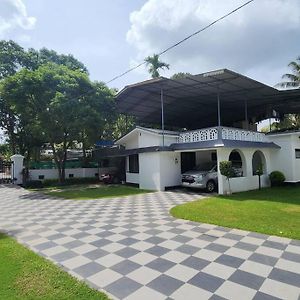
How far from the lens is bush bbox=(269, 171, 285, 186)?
1645cm

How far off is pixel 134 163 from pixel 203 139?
21.2 feet

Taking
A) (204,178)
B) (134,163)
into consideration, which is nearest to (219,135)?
(204,178)

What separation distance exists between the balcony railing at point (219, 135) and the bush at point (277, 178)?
219cm

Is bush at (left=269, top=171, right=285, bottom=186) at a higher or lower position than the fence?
lower

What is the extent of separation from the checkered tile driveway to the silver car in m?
6.00

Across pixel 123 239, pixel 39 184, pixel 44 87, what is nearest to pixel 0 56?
pixel 44 87

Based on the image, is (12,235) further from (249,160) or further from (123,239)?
Answer: (249,160)

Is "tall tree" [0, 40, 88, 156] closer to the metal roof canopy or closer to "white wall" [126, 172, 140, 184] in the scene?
the metal roof canopy

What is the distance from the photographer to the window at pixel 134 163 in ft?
62.8

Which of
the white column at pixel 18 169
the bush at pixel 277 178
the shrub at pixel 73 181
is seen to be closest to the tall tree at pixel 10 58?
the white column at pixel 18 169

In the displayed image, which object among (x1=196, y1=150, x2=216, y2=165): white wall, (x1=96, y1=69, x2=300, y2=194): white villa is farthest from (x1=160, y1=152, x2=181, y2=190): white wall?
(x1=196, y1=150, x2=216, y2=165): white wall

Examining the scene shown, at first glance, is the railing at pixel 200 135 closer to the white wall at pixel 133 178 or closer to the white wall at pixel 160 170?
the white wall at pixel 160 170

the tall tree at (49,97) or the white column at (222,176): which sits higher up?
the tall tree at (49,97)

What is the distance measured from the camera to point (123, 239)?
6.38 m
